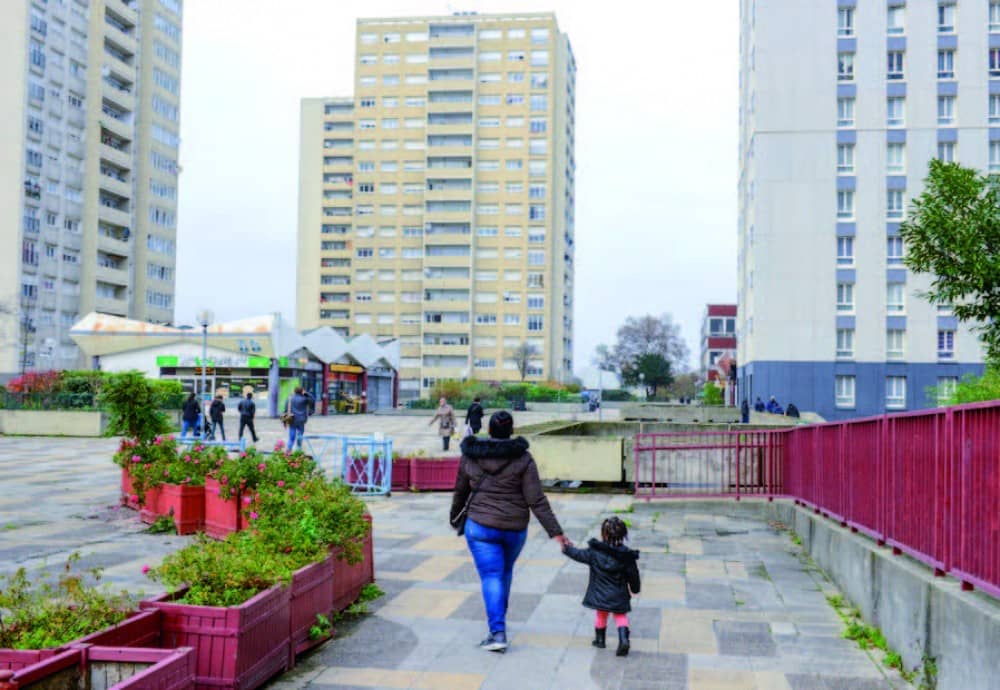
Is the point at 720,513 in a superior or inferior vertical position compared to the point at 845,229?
inferior

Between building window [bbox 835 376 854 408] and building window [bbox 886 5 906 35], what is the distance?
19169mm

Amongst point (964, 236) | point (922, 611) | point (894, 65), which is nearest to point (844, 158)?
point (894, 65)

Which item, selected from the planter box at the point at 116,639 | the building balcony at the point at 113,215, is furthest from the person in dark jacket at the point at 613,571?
the building balcony at the point at 113,215

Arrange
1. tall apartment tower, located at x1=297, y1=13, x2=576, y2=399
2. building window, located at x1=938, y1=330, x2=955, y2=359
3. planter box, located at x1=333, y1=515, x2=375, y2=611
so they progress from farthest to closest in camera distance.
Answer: tall apartment tower, located at x1=297, y1=13, x2=576, y2=399
building window, located at x1=938, y1=330, x2=955, y2=359
planter box, located at x1=333, y1=515, x2=375, y2=611

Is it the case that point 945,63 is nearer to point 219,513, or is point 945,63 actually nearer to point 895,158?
point 895,158

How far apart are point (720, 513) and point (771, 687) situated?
27.3ft

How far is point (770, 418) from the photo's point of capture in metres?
33.3

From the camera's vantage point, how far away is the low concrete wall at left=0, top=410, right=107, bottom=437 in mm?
32250

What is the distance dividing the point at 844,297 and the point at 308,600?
157 feet

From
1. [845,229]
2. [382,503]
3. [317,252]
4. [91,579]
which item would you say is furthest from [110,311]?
[91,579]

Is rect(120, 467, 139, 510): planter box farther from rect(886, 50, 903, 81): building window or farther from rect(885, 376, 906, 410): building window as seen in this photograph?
rect(886, 50, 903, 81): building window

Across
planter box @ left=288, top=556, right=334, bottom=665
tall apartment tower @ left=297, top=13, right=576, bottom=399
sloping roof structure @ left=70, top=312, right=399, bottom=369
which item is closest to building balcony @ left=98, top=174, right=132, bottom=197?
sloping roof structure @ left=70, top=312, right=399, bottom=369

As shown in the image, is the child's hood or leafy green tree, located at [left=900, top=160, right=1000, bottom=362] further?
leafy green tree, located at [left=900, top=160, right=1000, bottom=362]

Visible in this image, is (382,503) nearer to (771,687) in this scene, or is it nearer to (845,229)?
(771,687)
